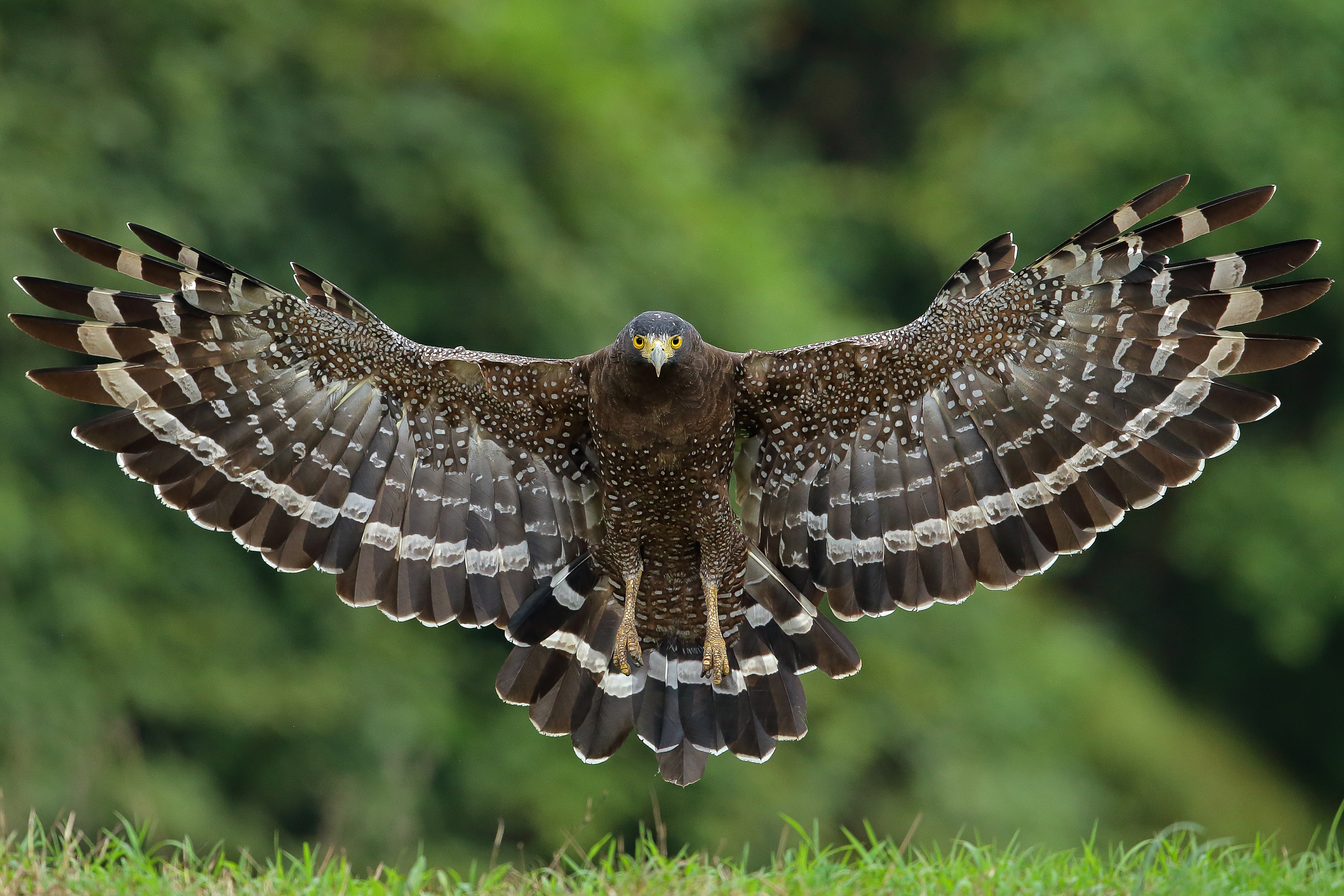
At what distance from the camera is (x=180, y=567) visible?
1052 cm

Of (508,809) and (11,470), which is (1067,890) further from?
(11,470)

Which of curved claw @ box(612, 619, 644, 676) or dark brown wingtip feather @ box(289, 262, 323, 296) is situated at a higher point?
dark brown wingtip feather @ box(289, 262, 323, 296)

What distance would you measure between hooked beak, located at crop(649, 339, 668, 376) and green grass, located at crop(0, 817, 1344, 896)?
1.50m

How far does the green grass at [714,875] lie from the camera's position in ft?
14.1

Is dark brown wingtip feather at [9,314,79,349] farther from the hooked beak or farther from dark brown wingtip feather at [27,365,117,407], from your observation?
the hooked beak

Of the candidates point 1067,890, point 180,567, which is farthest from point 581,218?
point 1067,890

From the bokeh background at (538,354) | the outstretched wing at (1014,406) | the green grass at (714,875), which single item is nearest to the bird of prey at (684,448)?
the outstretched wing at (1014,406)

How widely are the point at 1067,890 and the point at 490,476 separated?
238 cm

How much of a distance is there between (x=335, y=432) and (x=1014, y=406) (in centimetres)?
231

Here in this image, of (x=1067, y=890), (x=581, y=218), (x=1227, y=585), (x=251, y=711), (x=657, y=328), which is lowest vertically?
(x=1067, y=890)

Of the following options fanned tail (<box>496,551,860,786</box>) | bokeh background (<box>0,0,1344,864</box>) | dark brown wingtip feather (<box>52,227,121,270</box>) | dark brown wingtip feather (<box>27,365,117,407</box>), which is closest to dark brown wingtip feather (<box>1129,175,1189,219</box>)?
fanned tail (<box>496,551,860,786</box>)

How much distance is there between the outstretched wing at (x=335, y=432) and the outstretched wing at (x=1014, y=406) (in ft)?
2.72

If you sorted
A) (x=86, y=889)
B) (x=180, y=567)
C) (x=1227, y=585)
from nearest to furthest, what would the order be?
(x=86, y=889) → (x=180, y=567) → (x=1227, y=585)

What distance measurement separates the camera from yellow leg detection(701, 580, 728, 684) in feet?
16.6
